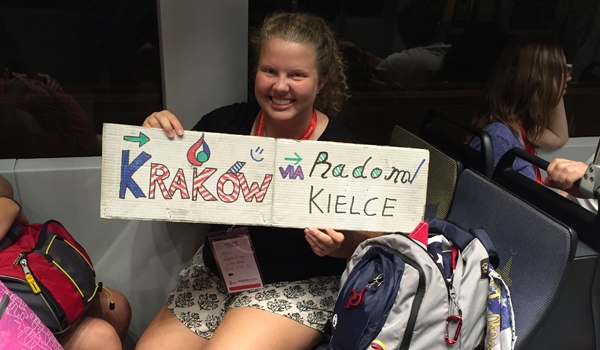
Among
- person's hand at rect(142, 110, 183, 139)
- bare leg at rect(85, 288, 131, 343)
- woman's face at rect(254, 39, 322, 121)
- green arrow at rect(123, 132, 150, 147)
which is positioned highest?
woman's face at rect(254, 39, 322, 121)

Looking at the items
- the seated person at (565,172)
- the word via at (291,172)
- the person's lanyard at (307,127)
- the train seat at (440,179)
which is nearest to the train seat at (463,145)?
the train seat at (440,179)

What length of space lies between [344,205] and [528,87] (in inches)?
42.2

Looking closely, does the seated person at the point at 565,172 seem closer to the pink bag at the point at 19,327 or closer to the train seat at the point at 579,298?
the train seat at the point at 579,298

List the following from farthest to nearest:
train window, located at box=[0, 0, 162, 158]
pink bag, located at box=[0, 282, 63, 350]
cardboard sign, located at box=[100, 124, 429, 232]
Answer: train window, located at box=[0, 0, 162, 158], cardboard sign, located at box=[100, 124, 429, 232], pink bag, located at box=[0, 282, 63, 350]

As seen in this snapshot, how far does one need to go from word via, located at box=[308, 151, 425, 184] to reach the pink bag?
747 mm

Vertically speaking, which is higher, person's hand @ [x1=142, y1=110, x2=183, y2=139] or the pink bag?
person's hand @ [x1=142, y1=110, x2=183, y2=139]

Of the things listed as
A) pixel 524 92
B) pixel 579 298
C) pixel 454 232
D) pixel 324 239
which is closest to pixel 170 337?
pixel 324 239

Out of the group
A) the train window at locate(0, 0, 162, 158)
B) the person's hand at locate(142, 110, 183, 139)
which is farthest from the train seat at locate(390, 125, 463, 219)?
the train window at locate(0, 0, 162, 158)

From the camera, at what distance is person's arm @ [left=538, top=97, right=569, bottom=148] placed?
6.33 ft

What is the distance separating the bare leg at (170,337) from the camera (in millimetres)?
1311

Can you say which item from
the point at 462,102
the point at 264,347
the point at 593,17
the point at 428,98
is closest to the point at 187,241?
the point at 264,347

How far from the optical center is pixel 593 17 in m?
2.30

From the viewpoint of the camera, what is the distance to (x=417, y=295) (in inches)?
41.4

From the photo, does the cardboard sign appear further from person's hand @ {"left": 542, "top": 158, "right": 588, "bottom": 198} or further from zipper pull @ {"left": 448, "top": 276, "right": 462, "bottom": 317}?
person's hand @ {"left": 542, "top": 158, "right": 588, "bottom": 198}
